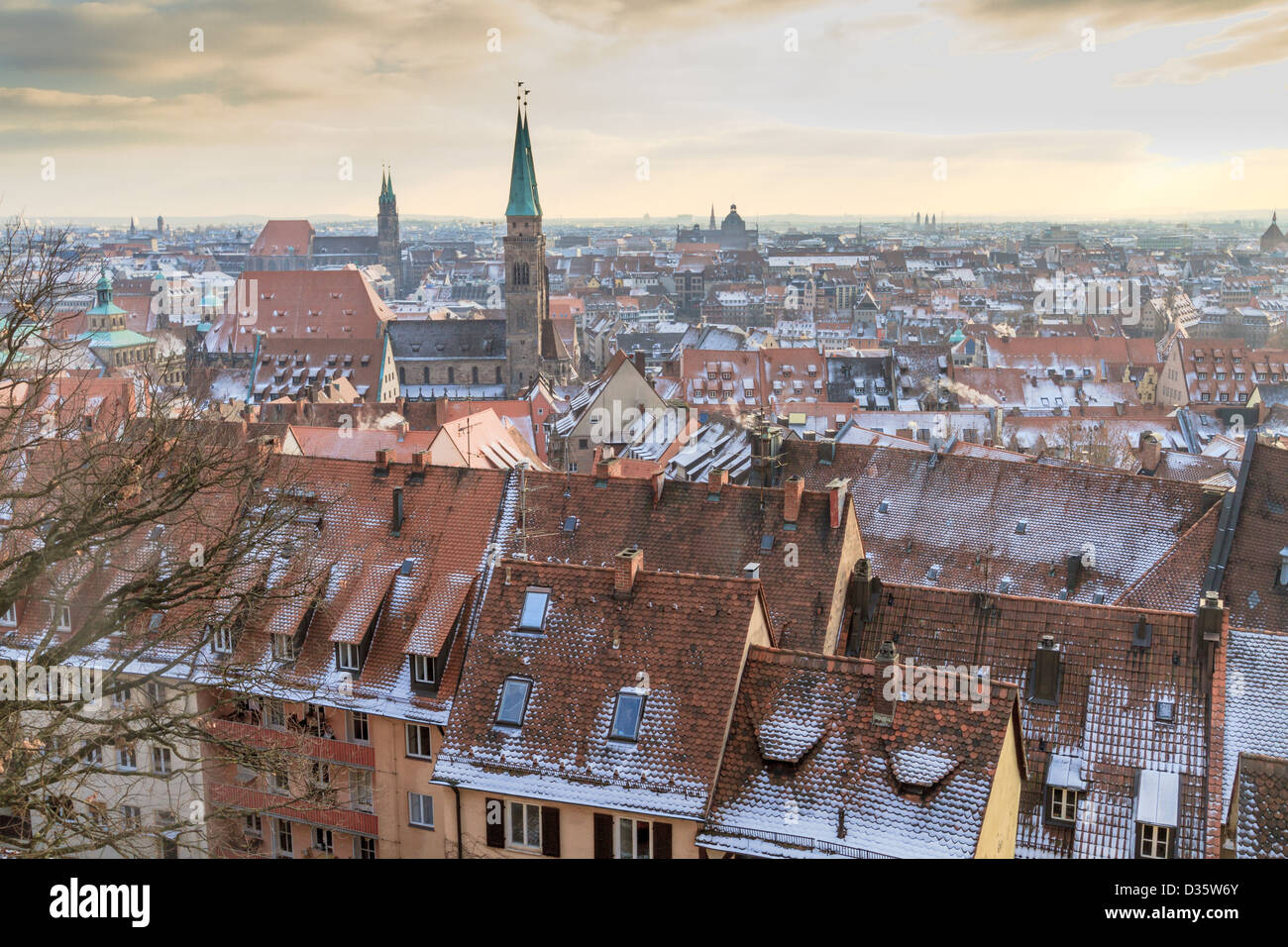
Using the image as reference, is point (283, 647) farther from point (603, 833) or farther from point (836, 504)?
point (836, 504)

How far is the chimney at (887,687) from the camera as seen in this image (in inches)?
453

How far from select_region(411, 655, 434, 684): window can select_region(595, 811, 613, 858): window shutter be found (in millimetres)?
4263

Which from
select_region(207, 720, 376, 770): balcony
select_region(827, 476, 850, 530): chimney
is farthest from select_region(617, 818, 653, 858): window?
select_region(827, 476, 850, 530): chimney

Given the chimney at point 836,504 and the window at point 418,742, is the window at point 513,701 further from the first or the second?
the chimney at point 836,504

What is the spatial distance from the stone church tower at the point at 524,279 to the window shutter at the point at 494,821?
58114 millimetres

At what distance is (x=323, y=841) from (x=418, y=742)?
2.24 metres

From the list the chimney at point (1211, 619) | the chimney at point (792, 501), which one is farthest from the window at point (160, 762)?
the chimney at point (1211, 619)

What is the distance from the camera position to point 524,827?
40.5ft

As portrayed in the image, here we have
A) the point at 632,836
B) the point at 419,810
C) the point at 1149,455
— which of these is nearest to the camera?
the point at 632,836

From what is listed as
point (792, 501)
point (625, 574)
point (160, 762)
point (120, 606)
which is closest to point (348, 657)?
point (160, 762)

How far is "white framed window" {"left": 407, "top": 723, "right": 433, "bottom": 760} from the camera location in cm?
1541

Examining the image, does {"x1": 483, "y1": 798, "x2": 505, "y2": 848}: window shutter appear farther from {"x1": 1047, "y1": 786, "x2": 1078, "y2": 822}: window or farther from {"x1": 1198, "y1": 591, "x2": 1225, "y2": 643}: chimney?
{"x1": 1198, "y1": 591, "x2": 1225, "y2": 643}: chimney
